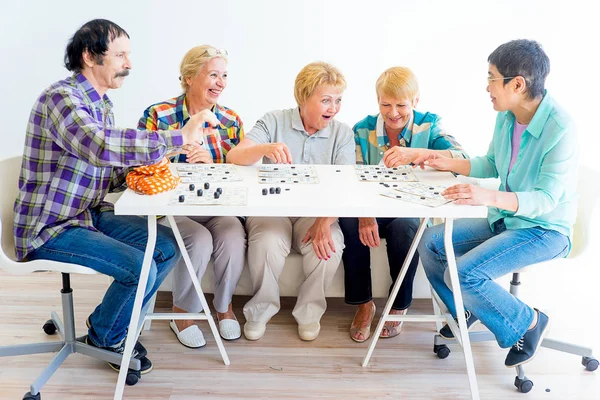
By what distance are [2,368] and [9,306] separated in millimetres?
603

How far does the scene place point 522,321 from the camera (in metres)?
2.36

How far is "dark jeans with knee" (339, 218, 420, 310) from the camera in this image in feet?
9.36

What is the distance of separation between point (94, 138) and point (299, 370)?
1.22 metres

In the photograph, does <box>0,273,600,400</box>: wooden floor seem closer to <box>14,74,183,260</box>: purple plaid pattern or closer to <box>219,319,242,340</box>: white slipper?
<box>219,319,242,340</box>: white slipper

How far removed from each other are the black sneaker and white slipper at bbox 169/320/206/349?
50.3 inches

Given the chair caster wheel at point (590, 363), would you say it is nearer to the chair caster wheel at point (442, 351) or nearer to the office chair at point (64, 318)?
the chair caster wheel at point (442, 351)

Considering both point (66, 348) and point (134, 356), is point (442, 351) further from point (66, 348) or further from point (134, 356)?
point (66, 348)

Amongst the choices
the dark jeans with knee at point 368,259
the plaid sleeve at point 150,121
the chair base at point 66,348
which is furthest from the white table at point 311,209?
the plaid sleeve at point 150,121

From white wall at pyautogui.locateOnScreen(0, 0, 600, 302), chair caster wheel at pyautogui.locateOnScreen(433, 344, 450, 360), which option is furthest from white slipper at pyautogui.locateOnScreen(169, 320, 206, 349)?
white wall at pyautogui.locateOnScreen(0, 0, 600, 302)

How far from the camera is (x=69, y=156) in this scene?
2.38 m

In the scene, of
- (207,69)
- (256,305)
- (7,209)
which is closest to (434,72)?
(207,69)

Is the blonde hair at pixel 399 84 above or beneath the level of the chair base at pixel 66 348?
above

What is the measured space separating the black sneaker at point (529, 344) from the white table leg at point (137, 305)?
54.2 inches

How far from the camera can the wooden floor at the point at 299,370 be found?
2482 mm
